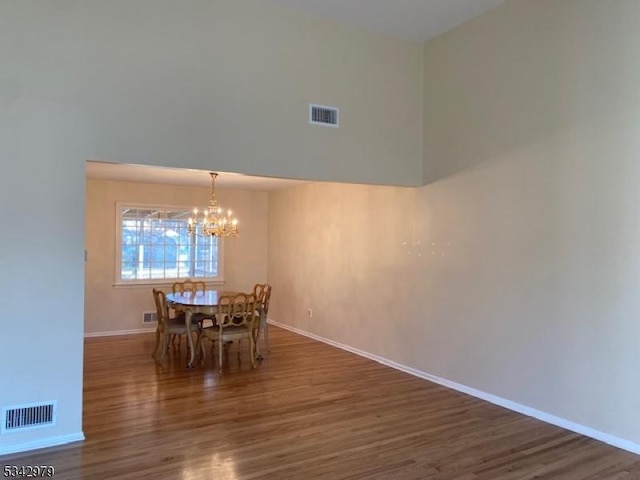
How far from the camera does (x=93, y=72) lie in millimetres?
3523

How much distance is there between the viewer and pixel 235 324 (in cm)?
583

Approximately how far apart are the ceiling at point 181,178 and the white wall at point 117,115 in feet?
5.64

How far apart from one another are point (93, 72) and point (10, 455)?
2836 mm

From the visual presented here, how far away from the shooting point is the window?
7734 mm

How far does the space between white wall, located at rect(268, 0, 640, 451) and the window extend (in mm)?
3685

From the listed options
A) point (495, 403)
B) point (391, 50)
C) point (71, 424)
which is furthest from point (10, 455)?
point (391, 50)

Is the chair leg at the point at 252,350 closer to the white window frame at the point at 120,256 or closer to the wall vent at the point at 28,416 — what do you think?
the wall vent at the point at 28,416

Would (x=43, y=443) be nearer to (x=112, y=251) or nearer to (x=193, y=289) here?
(x=193, y=289)

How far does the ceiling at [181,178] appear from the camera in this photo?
634cm

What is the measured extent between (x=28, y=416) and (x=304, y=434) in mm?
2011

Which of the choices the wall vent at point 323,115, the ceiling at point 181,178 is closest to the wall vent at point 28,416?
the wall vent at point 323,115

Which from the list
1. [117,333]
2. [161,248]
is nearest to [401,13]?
[161,248]

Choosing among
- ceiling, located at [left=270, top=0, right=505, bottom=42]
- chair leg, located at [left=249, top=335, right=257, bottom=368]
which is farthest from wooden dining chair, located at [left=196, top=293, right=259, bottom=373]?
ceiling, located at [left=270, top=0, right=505, bottom=42]

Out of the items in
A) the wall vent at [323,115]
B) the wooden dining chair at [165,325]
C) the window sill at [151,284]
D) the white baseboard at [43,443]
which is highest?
the wall vent at [323,115]
